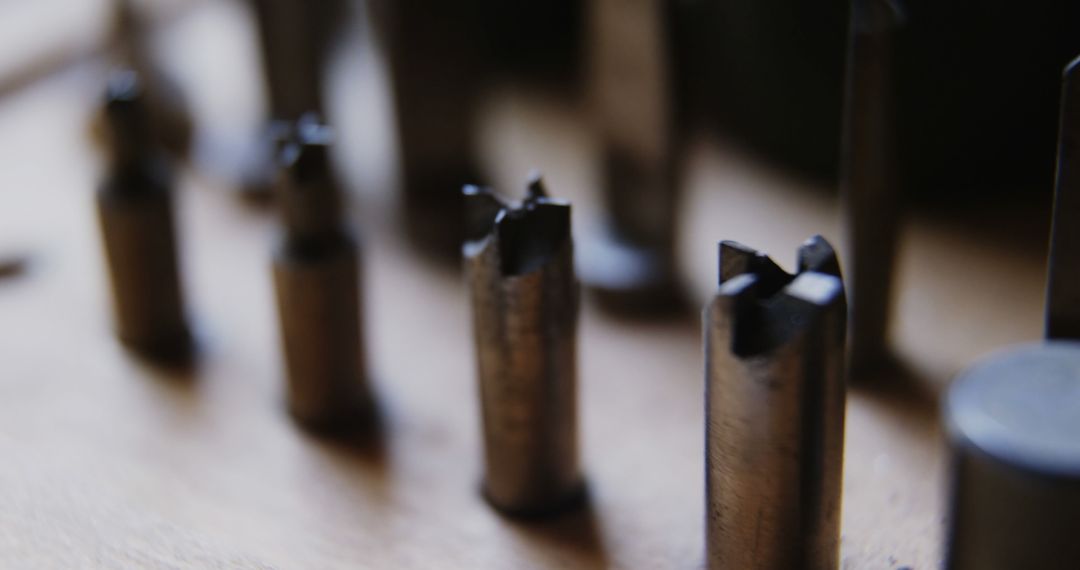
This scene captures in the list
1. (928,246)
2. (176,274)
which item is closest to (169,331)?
(176,274)

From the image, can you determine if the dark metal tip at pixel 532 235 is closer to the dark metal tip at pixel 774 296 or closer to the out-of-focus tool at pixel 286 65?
the dark metal tip at pixel 774 296

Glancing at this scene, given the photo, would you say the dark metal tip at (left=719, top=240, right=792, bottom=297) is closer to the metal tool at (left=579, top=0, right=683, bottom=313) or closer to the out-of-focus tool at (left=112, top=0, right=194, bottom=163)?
the metal tool at (left=579, top=0, right=683, bottom=313)

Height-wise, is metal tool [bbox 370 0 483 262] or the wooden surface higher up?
metal tool [bbox 370 0 483 262]

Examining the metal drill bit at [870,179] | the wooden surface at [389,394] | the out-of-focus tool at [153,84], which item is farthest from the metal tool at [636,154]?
the out-of-focus tool at [153,84]

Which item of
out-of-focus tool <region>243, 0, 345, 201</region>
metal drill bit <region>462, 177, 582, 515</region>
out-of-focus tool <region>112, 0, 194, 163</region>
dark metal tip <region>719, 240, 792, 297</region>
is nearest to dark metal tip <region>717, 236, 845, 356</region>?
dark metal tip <region>719, 240, 792, 297</region>

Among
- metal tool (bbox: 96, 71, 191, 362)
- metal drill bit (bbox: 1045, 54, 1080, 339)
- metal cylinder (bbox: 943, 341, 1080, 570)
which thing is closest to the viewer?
→ metal cylinder (bbox: 943, 341, 1080, 570)

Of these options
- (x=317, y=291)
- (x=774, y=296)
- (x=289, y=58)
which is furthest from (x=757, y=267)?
(x=289, y=58)
